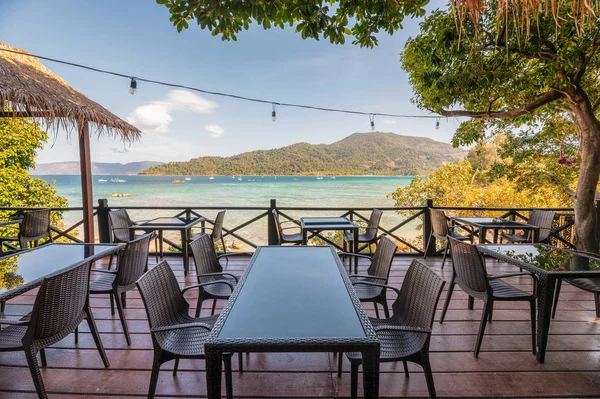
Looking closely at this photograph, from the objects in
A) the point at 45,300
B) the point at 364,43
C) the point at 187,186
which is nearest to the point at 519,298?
the point at 364,43

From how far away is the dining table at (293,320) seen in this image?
118 cm

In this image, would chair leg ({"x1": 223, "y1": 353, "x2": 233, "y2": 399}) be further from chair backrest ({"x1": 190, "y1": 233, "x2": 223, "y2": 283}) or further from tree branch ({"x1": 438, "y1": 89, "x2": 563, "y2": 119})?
tree branch ({"x1": 438, "y1": 89, "x2": 563, "y2": 119})

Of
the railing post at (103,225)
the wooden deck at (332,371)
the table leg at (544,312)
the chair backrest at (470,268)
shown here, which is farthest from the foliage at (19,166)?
the table leg at (544,312)

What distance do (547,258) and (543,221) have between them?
9.17ft

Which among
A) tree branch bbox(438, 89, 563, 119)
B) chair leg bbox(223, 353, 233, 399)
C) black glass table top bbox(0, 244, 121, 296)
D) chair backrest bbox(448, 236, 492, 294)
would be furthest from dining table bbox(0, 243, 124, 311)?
tree branch bbox(438, 89, 563, 119)

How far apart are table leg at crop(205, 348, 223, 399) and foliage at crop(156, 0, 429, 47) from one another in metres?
2.27

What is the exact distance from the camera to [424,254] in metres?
4.89

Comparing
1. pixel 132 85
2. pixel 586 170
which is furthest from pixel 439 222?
pixel 132 85

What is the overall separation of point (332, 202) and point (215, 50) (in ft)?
68.5

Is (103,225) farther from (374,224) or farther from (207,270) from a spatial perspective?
(374,224)

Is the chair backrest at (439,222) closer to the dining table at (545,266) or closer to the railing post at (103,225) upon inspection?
the dining table at (545,266)

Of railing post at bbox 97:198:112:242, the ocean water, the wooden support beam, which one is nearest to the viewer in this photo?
the wooden support beam

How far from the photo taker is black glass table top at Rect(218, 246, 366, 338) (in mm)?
1277

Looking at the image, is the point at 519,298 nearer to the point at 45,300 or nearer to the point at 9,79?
the point at 45,300
